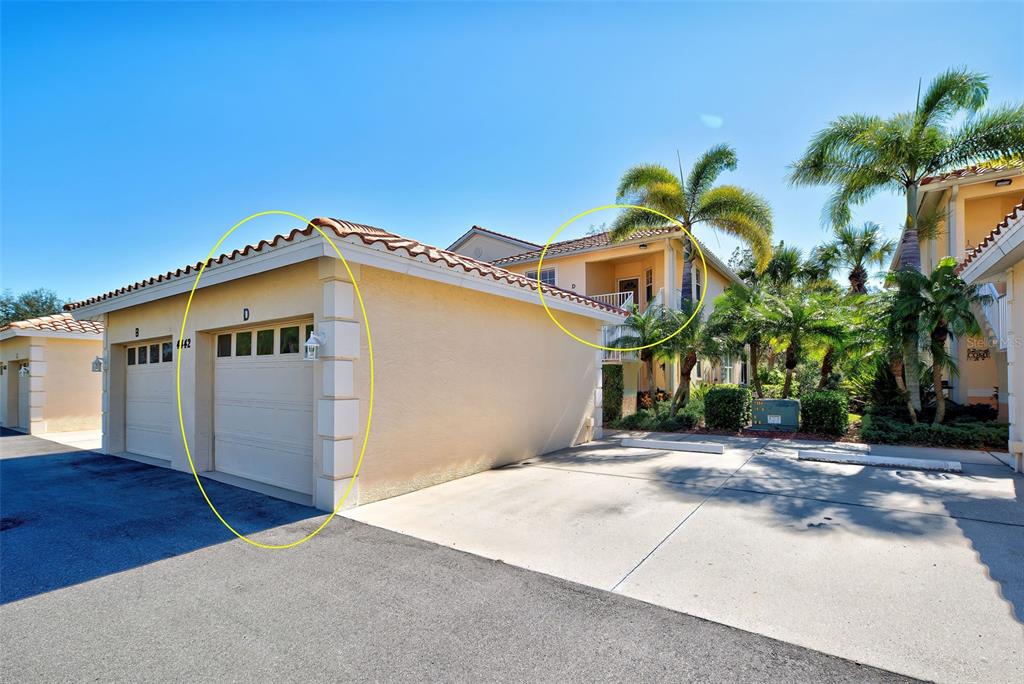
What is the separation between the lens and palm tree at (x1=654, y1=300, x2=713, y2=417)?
13523 mm

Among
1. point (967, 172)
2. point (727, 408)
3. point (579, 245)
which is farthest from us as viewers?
point (579, 245)

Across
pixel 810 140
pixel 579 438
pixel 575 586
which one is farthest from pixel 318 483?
pixel 810 140

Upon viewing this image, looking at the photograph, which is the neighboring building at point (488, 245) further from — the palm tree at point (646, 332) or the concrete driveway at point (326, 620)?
the concrete driveway at point (326, 620)

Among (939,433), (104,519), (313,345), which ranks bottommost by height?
(104,519)

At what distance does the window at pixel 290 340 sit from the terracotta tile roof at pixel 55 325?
34.7 feet

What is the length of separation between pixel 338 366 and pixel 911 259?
45.0ft

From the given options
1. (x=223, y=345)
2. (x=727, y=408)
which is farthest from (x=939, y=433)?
(x=223, y=345)

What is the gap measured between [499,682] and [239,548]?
10.7 feet

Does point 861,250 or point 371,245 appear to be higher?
point 861,250

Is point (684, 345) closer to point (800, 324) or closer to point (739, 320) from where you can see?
point (739, 320)

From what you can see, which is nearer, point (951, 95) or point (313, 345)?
point (313, 345)

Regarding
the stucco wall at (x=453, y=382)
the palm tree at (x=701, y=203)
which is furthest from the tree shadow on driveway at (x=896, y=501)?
the palm tree at (x=701, y=203)

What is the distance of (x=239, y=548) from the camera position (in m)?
4.80

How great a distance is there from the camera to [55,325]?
14219mm
